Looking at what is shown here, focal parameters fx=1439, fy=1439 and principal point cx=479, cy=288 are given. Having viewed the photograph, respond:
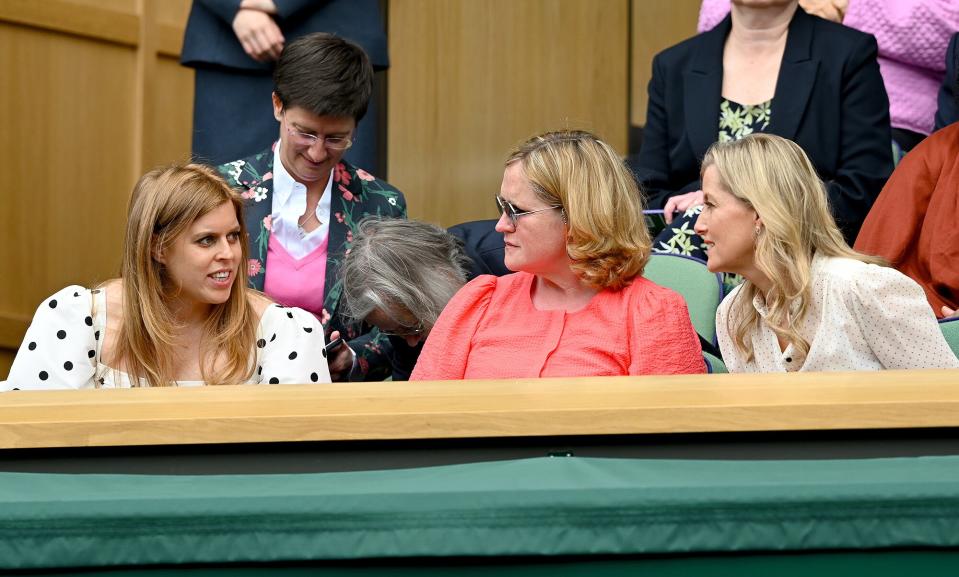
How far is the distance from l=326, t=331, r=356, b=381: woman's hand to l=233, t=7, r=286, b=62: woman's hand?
109 cm

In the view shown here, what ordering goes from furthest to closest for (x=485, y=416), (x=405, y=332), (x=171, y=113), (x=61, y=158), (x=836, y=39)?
(x=171, y=113), (x=61, y=158), (x=836, y=39), (x=405, y=332), (x=485, y=416)

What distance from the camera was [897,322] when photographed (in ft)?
8.39

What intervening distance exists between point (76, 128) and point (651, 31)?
2204 mm

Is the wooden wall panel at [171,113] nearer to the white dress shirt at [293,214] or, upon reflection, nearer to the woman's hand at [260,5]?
the woman's hand at [260,5]

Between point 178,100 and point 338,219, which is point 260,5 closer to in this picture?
point 338,219

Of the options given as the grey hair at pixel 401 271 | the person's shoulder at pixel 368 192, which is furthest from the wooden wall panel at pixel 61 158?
the grey hair at pixel 401 271

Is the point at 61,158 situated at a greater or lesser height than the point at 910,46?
lesser

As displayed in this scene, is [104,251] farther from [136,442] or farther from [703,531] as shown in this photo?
[703,531]

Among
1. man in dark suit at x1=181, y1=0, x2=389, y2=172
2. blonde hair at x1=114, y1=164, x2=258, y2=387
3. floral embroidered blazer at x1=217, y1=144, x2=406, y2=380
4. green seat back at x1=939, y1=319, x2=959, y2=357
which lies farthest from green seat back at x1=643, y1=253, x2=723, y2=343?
man in dark suit at x1=181, y1=0, x2=389, y2=172

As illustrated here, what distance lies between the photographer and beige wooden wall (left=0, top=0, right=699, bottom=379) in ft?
14.4

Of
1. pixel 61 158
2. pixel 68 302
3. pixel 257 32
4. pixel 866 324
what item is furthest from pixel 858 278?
pixel 61 158

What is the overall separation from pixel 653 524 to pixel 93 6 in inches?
138

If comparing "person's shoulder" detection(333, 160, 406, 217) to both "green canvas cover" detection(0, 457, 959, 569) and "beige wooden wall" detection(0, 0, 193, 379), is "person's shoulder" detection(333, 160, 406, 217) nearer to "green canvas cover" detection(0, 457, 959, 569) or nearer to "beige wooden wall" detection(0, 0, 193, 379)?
"beige wooden wall" detection(0, 0, 193, 379)

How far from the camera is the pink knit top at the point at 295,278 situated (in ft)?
10.6
